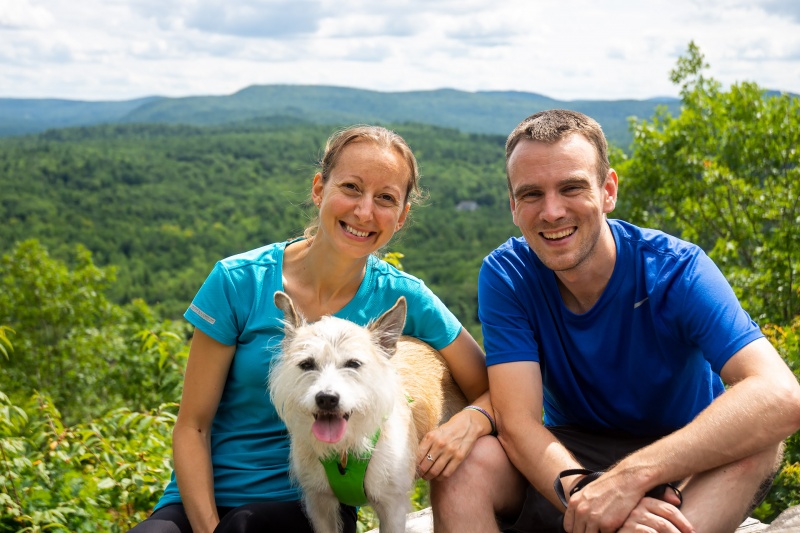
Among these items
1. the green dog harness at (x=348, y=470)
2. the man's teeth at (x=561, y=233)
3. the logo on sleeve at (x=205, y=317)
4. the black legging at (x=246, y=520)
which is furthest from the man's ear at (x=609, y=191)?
the black legging at (x=246, y=520)

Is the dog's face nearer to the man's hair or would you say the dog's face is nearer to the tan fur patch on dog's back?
the tan fur patch on dog's back

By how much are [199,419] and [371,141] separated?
167cm

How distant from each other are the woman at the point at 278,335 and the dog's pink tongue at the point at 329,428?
1.50ft

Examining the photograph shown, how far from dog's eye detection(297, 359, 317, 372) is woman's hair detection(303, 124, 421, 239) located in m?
1.06

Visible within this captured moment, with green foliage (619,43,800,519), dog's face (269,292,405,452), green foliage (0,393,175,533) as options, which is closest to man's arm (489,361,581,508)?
dog's face (269,292,405,452)

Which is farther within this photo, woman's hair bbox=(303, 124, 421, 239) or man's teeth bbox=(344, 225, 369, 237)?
woman's hair bbox=(303, 124, 421, 239)

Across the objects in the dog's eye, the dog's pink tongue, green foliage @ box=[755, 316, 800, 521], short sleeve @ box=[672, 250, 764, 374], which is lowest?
green foliage @ box=[755, 316, 800, 521]

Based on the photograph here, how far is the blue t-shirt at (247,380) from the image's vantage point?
371 cm

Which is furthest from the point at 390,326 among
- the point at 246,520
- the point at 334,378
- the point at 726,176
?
the point at 726,176

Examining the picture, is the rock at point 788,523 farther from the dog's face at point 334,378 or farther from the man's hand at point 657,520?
the dog's face at point 334,378

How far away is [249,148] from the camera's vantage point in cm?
13712

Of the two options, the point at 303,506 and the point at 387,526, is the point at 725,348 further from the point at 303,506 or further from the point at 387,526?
the point at 303,506

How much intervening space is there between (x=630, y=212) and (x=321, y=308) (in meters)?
12.7

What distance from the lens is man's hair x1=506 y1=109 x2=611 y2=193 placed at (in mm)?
3623
